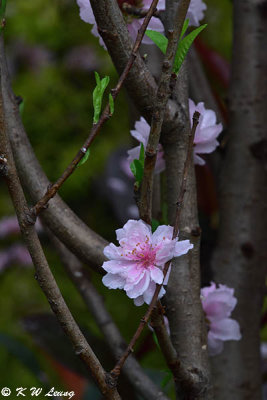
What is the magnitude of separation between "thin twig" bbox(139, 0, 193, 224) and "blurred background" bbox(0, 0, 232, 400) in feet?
2.53

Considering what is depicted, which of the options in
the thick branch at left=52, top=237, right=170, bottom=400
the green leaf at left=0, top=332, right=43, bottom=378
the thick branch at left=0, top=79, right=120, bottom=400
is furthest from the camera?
the green leaf at left=0, top=332, right=43, bottom=378

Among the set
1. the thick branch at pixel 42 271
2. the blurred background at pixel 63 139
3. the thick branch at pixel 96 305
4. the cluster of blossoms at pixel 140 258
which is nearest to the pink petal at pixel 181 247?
the cluster of blossoms at pixel 140 258

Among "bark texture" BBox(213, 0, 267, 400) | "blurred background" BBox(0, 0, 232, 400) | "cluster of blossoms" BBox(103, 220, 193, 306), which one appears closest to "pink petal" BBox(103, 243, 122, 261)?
"cluster of blossoms" BBox(103, 220, 193, 306)

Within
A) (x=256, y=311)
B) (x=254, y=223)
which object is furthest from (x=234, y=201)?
(x=256, y=311)

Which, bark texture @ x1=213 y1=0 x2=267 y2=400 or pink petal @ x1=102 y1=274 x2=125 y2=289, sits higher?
pink petal @ x1=102 y1=274 x2=125 y2=289

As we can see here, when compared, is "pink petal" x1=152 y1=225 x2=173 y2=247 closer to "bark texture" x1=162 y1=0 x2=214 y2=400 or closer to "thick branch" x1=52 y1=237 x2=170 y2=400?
"bark texture" x1=162 y1=0 x2=214 y2=400

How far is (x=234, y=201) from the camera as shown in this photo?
2.76ft

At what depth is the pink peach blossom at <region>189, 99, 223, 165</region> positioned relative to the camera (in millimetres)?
632

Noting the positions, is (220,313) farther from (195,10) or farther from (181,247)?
(195,10)

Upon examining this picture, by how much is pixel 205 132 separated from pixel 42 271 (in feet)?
0.87

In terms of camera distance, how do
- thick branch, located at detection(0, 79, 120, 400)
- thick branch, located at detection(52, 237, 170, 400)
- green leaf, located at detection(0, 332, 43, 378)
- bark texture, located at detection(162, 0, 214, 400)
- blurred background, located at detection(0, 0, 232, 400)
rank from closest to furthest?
thick branch, located at detection(0, 79, 120, 400)
bark texture, located at detection(162, 0, 214, 400)
thick branch, located at detection(52, 237, 170, 400)
green leaf, located at detection(0, 332, 43, 378)
blurred background, located at detection(0, 0, 232, 400)

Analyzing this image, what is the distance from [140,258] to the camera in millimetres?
516

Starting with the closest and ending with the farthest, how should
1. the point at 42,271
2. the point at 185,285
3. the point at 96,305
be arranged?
the point at 42,271, the point at 185,285, the point at 96,305

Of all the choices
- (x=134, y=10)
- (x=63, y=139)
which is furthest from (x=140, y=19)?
(x=63, y=139)
